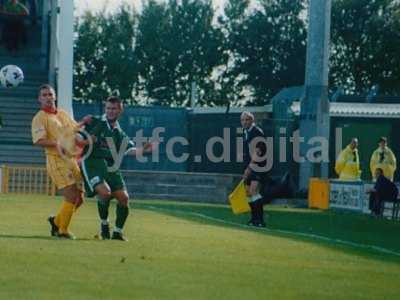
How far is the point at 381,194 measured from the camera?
2903 centimetres

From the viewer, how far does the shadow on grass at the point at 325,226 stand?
17.9m

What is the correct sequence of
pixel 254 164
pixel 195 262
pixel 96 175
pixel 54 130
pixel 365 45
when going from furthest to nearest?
pixel 365 45 → pixel 254 164 → pixel 54 130 → pixel 96 175 → pixel 195 262

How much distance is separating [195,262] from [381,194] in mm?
15837

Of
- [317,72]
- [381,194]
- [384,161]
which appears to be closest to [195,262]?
[381,194]

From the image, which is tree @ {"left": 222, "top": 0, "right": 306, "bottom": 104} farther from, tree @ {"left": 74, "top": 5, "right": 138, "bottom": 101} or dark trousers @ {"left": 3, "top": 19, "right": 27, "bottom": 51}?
dark trousers @ {"left": 3, "top": 19, "right": 27, "bottom": 51}

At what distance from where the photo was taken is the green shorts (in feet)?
55.3

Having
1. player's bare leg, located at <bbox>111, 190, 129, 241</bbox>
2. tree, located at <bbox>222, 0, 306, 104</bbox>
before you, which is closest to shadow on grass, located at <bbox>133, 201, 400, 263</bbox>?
player's bare leg, located at <bbox>111, 190, 129, 241</bbox>

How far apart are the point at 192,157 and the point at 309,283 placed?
30455mm

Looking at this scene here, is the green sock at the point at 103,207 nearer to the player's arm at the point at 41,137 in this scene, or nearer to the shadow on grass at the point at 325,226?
the player's arm at the point at 41,137

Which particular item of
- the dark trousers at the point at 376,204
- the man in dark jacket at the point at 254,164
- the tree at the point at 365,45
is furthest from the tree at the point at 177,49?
the man in dark jacket at the point at 254,164

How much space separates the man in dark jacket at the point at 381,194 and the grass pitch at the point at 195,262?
692 centimetres

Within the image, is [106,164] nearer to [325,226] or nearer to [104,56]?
[325,226]

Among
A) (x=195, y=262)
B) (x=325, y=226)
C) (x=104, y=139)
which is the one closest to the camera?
(x=195, y=262)

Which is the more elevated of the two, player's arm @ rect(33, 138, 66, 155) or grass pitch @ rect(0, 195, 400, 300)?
player's arm @ rect(33, 138, 66, 155)
